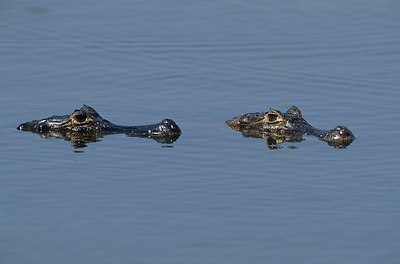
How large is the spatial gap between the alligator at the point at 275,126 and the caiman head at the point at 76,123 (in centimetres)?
195

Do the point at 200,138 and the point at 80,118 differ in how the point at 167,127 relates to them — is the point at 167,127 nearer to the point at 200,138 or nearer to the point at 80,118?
the point at 200,138

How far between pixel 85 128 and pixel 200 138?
1.77m

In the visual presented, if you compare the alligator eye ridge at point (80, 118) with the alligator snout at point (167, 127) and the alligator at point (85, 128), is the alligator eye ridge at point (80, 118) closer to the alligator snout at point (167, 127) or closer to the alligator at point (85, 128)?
the alligator at point (85, 128)

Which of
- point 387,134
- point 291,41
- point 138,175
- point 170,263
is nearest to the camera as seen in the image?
point 170,263

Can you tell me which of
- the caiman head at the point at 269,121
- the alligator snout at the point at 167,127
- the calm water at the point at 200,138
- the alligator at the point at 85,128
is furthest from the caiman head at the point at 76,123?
the caiman head at the point at 269,121

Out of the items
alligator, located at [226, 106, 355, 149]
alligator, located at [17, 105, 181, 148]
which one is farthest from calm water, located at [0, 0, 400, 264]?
alligator, located at [226, 106, 355, 149]

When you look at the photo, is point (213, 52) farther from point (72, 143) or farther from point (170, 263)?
point (170, 263)

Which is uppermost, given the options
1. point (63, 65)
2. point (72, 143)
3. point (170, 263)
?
point (63, 65)

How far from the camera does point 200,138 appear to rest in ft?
74.5

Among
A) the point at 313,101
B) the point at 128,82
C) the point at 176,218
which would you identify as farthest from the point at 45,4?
the point at 176,218

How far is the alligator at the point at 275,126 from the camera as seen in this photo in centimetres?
2312

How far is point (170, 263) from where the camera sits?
654 inches

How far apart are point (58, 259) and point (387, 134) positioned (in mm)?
7326

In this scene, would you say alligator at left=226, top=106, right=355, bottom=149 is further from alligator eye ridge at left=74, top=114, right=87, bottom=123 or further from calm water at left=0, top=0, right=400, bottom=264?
alligator eye ridge at left=74, top=114, right=87, bottom=123
